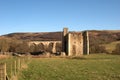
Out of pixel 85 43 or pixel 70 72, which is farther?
pixel 85 43

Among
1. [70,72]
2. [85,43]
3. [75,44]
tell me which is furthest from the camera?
[85,43]

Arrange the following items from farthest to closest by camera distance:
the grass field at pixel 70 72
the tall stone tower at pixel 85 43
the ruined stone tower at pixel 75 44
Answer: the tall stone tower at pixel 85 43, the ruined stone tower at pixel 75 44, the grass field at pixel 70 72

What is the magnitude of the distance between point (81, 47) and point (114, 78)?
169ft

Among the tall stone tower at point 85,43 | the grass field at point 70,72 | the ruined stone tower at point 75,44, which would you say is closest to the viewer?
the grass field at point 70,72

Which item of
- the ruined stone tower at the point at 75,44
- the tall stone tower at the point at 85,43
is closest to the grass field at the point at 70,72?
the ruined stone tower at the point at 75,44

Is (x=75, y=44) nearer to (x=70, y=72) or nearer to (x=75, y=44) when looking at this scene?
(x=75, y=44)

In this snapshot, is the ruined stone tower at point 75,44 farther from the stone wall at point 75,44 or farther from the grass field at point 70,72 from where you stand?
the grass field at point 70,72

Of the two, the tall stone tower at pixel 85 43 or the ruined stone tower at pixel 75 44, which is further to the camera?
the tall stone tower at pixel 85 43

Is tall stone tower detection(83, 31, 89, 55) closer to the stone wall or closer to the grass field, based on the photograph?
the stone wall

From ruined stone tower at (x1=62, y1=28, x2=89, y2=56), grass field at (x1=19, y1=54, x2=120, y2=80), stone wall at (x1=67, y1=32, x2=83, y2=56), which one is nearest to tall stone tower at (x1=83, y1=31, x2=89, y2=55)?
ruined stone tower at (x1=62, y1=28, x2=89, y2=56)

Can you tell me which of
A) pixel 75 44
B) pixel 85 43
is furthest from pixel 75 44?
pixel 85 43

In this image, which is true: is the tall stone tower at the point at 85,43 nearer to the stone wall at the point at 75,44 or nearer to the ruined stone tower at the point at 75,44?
the ruined stone tower at the point at 75,44

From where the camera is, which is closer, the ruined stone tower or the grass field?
the grass field

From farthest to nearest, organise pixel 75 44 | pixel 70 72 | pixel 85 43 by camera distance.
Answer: pixel 85 43
pixel 75 44
pixel 70 72
